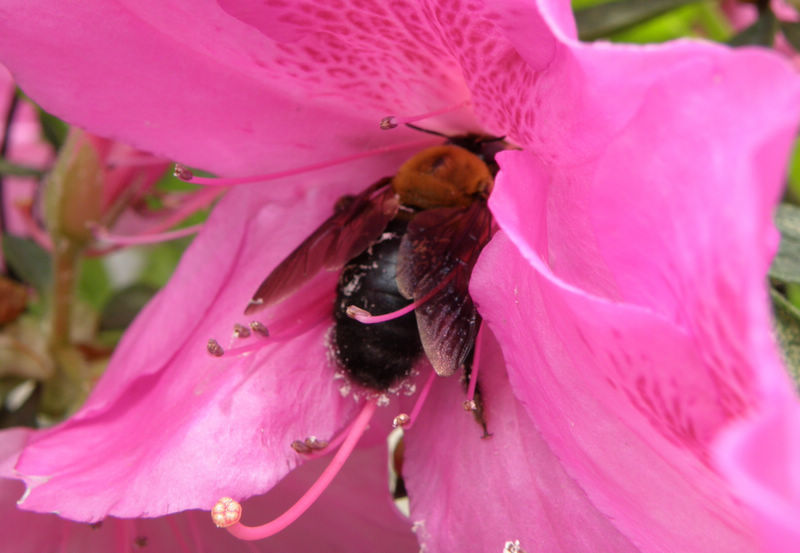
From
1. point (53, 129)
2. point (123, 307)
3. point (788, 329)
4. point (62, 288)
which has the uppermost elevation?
point (788, 329)

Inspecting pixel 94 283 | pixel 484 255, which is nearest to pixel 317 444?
pixel 484 255

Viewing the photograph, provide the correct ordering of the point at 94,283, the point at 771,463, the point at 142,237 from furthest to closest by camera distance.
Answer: the point at 94,283 → the point at 142,237 → the point at 771,463

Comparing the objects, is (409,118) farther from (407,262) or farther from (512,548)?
(512,548)

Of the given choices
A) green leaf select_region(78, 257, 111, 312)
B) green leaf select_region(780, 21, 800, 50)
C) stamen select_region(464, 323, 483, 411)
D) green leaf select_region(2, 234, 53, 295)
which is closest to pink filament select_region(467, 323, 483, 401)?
stamen select_region(464, 323, 483, 411)

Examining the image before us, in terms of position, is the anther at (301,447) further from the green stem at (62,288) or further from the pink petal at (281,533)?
the green stem at (62,288)

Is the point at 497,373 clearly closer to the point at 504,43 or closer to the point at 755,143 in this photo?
the point at 504,43

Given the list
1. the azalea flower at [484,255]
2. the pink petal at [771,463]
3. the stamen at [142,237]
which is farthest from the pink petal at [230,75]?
the pink petal at [771,463]

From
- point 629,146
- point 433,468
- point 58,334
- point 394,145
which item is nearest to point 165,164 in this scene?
point 58,334
